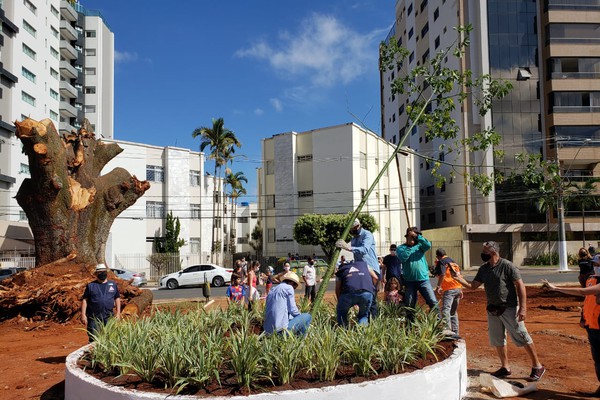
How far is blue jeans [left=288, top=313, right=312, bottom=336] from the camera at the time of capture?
607 cm

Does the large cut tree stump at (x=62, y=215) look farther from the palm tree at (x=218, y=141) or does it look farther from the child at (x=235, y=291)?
the palm tree at (x=218, y=141)

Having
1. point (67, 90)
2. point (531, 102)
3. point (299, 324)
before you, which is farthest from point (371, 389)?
point (67, 90)

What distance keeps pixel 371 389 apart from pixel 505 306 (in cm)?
248

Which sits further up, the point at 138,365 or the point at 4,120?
the point at 4,120

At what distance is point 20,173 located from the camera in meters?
46.2

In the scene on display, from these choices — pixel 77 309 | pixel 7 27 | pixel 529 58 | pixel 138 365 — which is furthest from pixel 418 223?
pixel 138 365

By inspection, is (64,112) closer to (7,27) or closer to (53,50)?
(53,50)

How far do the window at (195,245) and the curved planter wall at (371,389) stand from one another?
39.5 m

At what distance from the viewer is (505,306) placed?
6375mm

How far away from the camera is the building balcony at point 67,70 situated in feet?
186

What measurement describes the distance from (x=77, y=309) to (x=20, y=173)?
3935cm

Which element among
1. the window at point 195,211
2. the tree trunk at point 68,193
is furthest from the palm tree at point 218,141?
the tree trunk at point 68,193

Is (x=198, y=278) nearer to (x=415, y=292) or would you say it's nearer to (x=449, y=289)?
(x=449, y=289)

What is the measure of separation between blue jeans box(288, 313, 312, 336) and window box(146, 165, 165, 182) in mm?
38481
